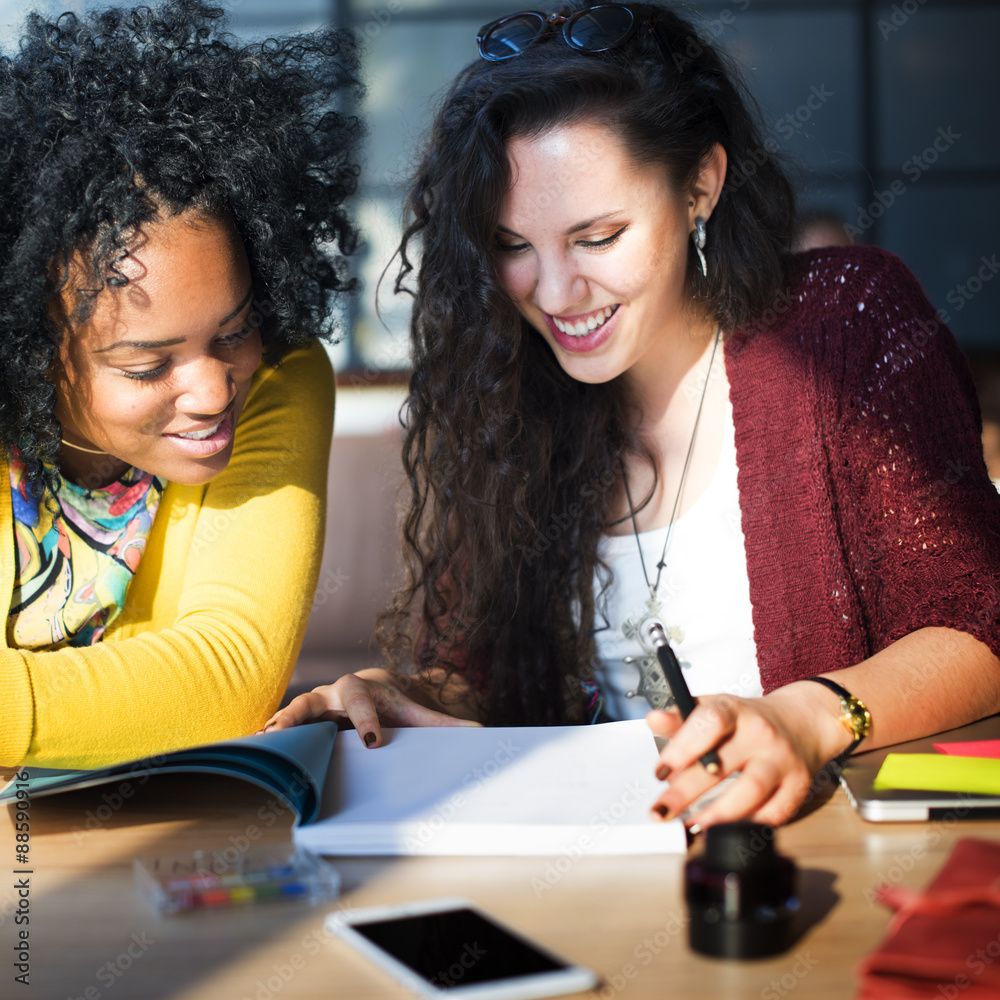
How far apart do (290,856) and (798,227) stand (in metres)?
1.15

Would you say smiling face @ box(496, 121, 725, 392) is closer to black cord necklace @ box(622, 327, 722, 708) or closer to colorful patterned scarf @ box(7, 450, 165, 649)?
black cord necklace @ box(622, 327, 722, 708)

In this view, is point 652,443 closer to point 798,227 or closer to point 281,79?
point 798,227

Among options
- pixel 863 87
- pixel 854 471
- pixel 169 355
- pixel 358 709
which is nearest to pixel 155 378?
pixel 169 355

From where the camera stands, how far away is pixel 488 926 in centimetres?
57

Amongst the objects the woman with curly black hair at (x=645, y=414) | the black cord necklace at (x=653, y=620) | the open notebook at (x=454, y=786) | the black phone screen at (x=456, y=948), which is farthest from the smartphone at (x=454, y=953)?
the black cord necklace at (x=653, y=620)

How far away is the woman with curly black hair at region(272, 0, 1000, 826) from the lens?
121 cm

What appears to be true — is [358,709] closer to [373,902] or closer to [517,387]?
[373,902]

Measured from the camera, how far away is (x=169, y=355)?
105 centimetres

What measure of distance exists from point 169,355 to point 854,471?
Result: 2.54 feet

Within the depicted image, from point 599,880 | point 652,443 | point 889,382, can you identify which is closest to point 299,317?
point 652,443

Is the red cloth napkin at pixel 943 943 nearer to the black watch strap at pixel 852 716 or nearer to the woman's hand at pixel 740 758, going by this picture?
the woman's hand at pixel 740 758

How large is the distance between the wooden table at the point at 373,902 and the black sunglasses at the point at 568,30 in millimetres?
930

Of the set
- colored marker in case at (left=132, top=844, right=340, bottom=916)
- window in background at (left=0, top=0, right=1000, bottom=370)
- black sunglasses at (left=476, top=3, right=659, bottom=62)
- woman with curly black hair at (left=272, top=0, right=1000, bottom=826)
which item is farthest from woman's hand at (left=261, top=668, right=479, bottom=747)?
window in background at (left=0, top=0, right=1000, bottom=370)

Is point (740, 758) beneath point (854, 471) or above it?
beneath
